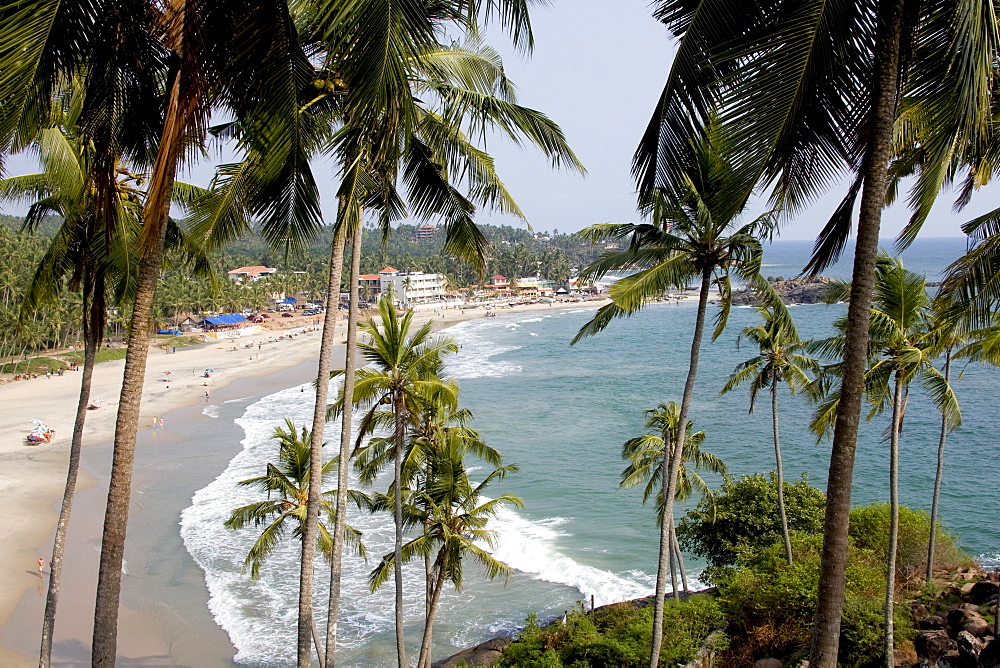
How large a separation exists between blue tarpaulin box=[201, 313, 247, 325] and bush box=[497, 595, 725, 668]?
71944 millimetres

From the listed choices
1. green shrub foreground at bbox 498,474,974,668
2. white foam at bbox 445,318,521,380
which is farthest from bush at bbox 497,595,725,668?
white foam at bbox 445,318,521,380

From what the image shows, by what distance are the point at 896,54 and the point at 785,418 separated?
1483 inches

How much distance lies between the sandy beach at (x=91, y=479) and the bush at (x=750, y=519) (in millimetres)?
11523

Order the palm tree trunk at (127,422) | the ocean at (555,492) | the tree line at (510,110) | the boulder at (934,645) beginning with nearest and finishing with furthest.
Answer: the tree line at (510,110)
the palm tree trunk at (127,422)
the boulder at (934,645)
the ocean at (555,492)

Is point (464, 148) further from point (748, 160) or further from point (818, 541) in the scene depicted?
point (818, 541)

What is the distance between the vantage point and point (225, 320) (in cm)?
7862

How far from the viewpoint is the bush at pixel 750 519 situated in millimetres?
16594

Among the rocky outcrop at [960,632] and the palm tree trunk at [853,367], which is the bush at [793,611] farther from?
the palm tree trunk at [853,367]

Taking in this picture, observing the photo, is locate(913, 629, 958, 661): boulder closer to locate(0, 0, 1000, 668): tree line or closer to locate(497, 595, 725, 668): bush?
locate(497, 595, 725, 668): bush

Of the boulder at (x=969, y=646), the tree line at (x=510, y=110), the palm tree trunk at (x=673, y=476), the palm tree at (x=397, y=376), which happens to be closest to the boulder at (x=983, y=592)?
the boulder at (x=969, y=646)

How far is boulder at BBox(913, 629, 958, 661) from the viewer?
8.76 meters

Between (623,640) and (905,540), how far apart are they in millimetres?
7325

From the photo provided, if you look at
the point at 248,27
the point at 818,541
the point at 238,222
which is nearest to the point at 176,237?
the point at 238,222

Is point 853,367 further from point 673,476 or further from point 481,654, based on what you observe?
point 481,654
